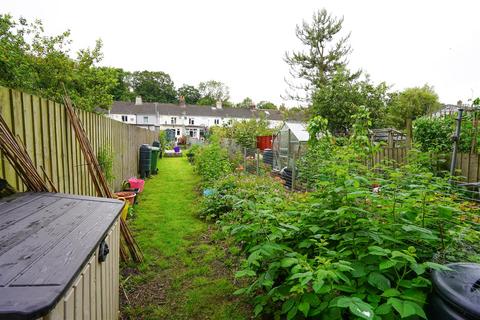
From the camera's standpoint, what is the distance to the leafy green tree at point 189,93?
68375mm

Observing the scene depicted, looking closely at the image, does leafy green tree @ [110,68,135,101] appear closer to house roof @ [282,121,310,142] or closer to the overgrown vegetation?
the overgrown vegetation

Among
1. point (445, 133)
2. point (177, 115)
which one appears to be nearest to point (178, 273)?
point (445, 133)

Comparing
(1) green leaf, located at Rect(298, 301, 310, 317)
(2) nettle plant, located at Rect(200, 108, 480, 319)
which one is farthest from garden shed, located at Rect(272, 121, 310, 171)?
(1) green leaf, located at Rect(298, 301, 310, 317)

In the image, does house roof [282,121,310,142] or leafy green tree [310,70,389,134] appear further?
leafy green tree [310,70,389,134]

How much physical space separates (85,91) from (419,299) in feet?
55.4

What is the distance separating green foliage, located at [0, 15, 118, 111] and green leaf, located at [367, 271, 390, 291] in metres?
11.5

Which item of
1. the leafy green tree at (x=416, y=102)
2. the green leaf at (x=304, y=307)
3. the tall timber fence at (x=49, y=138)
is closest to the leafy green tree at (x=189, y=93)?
the leafy green tree at (x=416, y=102)

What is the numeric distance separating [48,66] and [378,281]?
15759 mm

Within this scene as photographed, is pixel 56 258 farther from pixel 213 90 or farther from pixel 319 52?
pixel 213 90

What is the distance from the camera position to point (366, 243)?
6.93ft

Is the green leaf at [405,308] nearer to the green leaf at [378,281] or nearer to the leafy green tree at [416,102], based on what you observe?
the green leaf at [378,281]

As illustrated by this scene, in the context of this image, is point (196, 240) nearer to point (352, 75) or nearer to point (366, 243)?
point (366, 243)

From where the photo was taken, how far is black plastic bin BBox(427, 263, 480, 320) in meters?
1.36

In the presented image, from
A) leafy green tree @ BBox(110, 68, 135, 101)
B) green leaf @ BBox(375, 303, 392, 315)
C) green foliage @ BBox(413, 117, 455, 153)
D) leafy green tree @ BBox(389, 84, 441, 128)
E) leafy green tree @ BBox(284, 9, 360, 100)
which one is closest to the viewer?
green leaf @ BBox(375, 303, 392, 315)
